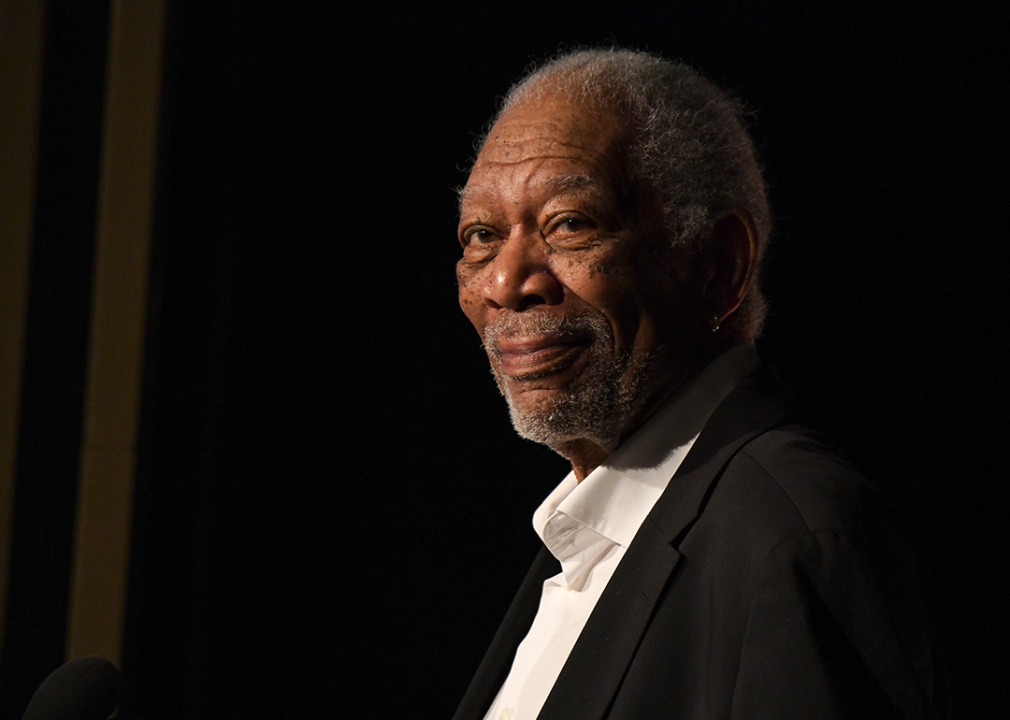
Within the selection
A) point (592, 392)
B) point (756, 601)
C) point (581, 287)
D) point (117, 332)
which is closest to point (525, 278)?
point (581, 287)

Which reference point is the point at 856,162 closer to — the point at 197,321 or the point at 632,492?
the point at 632,492

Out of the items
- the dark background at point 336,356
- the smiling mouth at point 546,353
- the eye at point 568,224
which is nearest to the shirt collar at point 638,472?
the smiling mouth at point 546,353

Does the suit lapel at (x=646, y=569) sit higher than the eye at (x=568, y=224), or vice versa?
the eye at (x=568, y=224)

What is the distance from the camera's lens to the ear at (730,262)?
1243mm

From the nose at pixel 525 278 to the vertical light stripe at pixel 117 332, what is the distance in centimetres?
118

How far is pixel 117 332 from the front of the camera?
6.59 feet

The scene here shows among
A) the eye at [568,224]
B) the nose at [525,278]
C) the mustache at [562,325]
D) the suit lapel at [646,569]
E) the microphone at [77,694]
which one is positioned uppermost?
the eye at [568,224]

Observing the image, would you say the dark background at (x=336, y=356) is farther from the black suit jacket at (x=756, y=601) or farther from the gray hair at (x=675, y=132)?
the black suit jacket at (x=756, y=601)

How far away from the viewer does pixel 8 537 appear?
6.48ft

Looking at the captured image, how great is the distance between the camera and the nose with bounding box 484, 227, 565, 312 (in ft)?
3.83

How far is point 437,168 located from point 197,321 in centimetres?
69

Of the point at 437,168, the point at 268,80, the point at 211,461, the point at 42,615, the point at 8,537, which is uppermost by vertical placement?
the point at 268,80

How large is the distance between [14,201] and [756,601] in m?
1.90

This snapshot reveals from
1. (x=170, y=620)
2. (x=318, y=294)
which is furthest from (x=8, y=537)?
(x=318, y=294)
